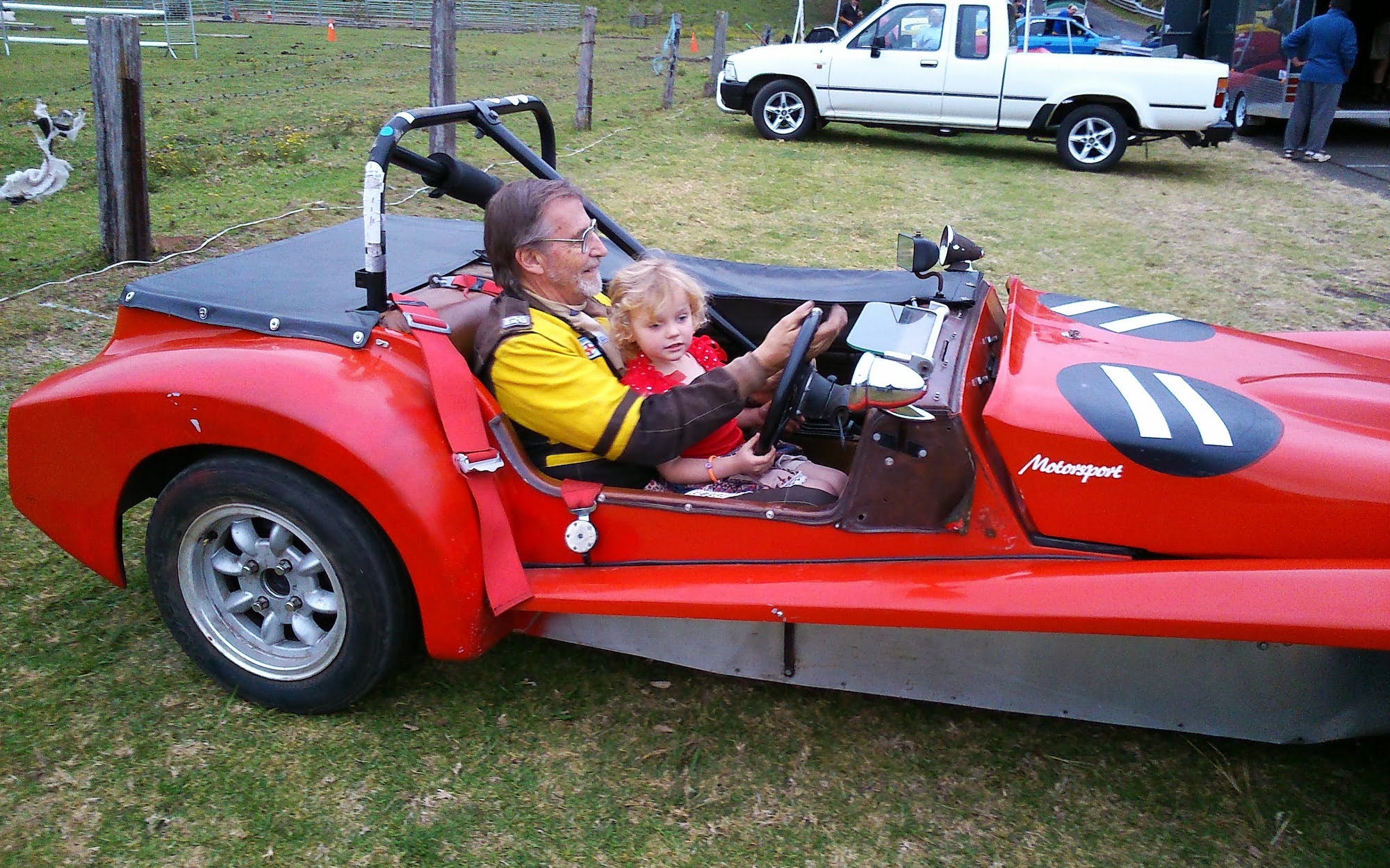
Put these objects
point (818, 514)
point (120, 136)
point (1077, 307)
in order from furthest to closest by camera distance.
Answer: point (120, 136), point (1077, 307), point (818, 514)

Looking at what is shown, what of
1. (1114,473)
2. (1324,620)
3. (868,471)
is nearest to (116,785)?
(868,471)

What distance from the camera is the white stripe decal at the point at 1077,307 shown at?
9.90 feet

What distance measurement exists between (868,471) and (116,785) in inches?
75.7

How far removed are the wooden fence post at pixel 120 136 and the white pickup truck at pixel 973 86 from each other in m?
7.27

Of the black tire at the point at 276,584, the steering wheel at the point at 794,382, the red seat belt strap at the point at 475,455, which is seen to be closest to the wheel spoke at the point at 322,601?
the black tire at the point at 276,584

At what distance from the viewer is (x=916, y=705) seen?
9.14 ft

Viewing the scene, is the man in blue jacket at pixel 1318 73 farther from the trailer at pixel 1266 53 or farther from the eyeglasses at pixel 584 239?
the eyeglasses at pixel 584 239

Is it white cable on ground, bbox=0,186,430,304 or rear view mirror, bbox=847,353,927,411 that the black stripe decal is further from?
white cable on ground, bbox=0,186,430,304

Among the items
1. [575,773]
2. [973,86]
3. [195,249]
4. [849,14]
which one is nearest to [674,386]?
[575,773]

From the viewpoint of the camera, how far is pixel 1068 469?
89.3 inches

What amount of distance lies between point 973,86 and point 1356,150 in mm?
5408

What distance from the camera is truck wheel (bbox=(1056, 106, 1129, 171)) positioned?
10500 mm

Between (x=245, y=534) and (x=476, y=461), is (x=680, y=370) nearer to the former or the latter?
(x=476, y=461)

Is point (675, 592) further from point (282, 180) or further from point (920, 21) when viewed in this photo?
point (920, 21)
